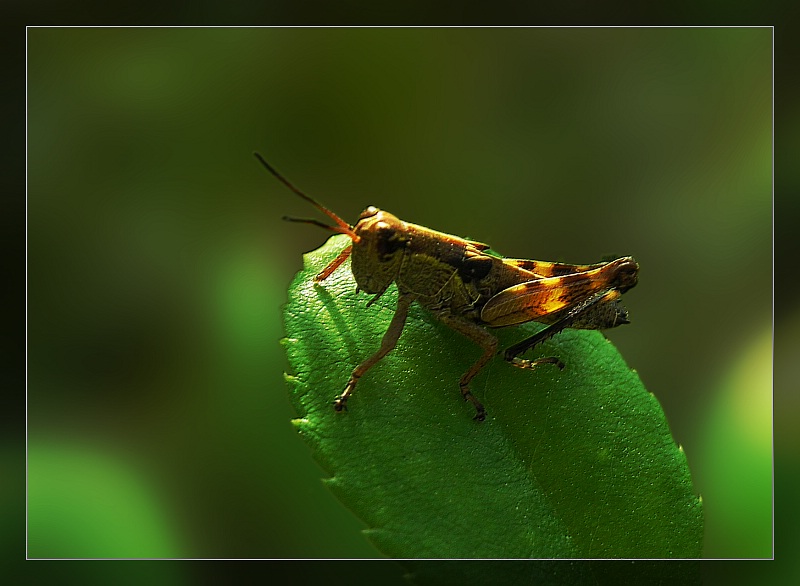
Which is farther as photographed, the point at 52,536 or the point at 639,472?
the point at 52,536

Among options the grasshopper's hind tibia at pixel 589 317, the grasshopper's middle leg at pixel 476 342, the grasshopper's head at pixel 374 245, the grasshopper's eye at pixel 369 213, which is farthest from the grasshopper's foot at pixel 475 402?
the grasshopper's eye at pixel 369 213

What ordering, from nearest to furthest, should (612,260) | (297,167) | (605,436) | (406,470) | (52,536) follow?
1. (406,470)
2. (605,436)
3. (612,260)
4. (52,536)
5. (297,167)

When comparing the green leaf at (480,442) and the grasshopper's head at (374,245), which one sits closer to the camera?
the green leaf at (480,442)

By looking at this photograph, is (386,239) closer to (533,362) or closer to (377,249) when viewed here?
(377,249)

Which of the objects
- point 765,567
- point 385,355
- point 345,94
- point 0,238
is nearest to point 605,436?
point 385,355

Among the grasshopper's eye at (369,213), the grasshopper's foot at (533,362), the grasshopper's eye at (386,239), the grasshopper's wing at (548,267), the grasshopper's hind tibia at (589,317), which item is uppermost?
the grasshopper's eye at (369,213)

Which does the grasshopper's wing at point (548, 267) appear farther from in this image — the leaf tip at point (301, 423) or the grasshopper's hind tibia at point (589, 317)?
the leaf tip at point (301, 423)

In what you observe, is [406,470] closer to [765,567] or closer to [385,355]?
[385,355]
